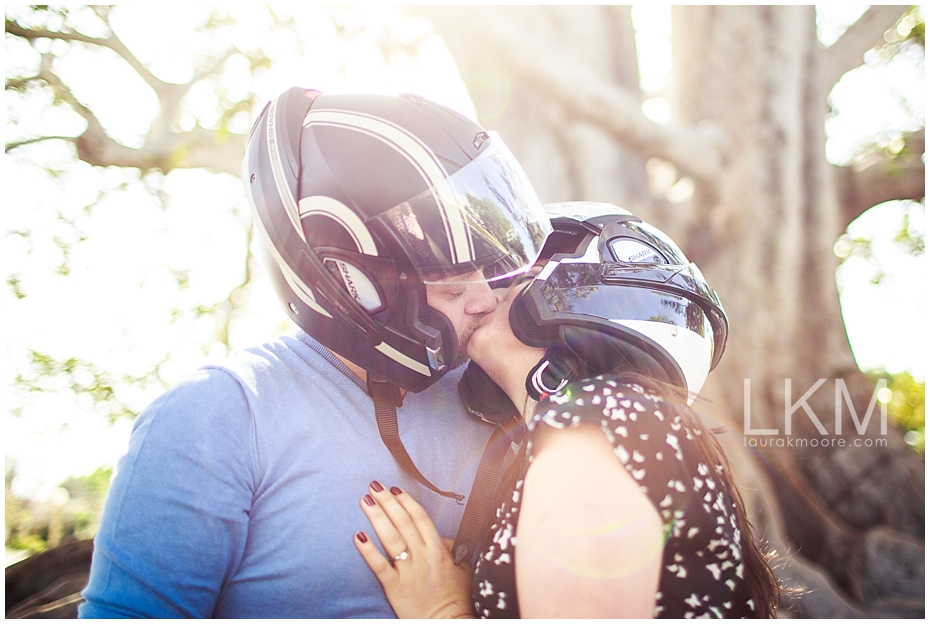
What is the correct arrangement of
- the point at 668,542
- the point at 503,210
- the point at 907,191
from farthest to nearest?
the point at 907,191, the point at 503,210, the point at 668,542

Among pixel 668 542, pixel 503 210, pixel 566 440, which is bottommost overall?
pixel 668 542

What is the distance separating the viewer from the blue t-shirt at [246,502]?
3.83 ft

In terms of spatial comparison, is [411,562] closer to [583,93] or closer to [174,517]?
[174,517]

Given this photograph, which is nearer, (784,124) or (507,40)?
(507,40)

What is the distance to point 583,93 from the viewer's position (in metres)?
4.13

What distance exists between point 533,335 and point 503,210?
32 centimetres

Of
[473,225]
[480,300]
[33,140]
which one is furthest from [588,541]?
[33,140]

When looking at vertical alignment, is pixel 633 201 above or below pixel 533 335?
above

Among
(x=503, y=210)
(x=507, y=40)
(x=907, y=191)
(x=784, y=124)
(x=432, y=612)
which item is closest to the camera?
(x=432, y=612)

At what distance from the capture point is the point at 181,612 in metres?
1.19

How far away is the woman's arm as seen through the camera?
3.60 ft

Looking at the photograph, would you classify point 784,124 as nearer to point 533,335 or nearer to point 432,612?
point 533,335

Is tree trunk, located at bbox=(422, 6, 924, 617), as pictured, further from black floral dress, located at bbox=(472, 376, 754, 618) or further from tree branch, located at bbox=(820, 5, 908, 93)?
black floral dress, located at bbox=(472, 376, 754, 618)

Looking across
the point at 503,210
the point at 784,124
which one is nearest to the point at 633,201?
the point at 784,124
